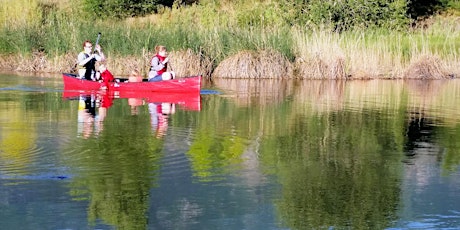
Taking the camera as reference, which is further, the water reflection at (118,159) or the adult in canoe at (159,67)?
the adult in canoe at (159,67)

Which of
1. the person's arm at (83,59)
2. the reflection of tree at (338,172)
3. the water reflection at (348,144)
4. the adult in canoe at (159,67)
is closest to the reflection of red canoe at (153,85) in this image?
the adult in canoe at (159,67)

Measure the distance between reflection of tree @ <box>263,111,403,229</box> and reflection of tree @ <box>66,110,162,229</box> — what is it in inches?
64.1

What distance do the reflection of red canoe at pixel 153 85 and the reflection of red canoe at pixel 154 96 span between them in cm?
8

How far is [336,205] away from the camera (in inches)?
401

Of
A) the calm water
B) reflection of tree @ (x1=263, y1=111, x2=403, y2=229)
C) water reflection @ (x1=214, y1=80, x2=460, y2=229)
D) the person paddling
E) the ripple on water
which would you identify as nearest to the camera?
the calm water

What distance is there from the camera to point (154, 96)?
22.3 meters

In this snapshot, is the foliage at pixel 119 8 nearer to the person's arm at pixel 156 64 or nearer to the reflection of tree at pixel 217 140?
the person's arm at pixel 156 64

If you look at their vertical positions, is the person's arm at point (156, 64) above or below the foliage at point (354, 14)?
below

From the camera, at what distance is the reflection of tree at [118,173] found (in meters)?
9.72

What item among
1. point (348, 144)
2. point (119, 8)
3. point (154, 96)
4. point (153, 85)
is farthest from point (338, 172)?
point (119, 8)

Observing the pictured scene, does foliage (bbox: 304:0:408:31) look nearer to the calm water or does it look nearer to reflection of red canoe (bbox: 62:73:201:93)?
reflection of red canoe (bbox: 62:73:201:93)

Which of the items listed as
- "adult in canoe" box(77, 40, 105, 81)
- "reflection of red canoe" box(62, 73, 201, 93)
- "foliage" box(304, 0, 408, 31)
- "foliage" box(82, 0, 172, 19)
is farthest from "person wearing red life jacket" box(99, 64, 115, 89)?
"foliage" box(82, 0, 172, 19)

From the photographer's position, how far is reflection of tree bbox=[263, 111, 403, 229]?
9773 mm

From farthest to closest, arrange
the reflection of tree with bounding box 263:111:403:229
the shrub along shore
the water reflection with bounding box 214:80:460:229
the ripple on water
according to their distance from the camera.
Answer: the shrub along shore, the ripple on water, the water reflection with bounding box 214:80:460:229, the reflection of tree with bounding box 263:111:403:229
